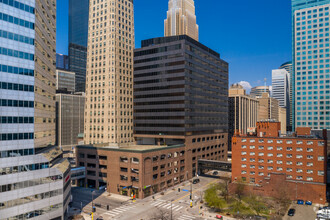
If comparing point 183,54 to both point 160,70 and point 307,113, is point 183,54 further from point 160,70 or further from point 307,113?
point 307,113

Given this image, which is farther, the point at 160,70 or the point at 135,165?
the point at 160,70

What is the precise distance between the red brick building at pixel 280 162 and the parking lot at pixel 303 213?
194 inches

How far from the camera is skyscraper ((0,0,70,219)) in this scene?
177ft

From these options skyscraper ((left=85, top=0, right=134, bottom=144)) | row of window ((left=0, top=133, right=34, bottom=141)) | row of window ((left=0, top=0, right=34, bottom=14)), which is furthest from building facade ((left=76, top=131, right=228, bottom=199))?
row of window ((left=0, top=0, right=34, bottom=14))

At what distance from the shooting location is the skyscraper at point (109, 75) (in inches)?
4454

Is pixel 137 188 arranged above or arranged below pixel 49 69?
below

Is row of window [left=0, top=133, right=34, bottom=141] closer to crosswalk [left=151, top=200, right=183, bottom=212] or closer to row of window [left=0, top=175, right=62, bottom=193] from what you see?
row of window [left=0, top=175, right=62, bottom=193]

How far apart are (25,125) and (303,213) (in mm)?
74575

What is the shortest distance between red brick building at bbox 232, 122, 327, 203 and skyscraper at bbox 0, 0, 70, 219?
61.3 meters

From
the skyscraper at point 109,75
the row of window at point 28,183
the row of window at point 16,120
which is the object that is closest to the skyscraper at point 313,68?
the skyscraper at point 109,75

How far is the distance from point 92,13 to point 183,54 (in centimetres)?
4934

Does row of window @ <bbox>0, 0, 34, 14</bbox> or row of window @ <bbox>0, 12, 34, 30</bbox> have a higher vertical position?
row of window @ <bbox>0, 0, 34, 14</bbox>

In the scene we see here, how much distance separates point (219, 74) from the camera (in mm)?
142875

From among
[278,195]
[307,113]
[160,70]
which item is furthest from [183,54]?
[307,113]
